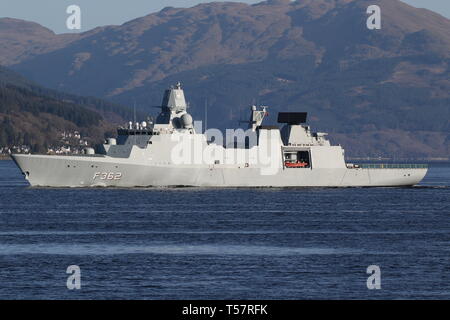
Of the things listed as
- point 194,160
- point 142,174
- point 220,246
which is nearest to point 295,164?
point 194,160

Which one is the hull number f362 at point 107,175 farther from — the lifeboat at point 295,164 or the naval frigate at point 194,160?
Answer: the lifeboat at point 295,164

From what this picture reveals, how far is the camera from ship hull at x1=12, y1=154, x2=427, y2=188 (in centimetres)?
8119

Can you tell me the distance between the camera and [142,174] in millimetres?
82688

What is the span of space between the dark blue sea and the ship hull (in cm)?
218

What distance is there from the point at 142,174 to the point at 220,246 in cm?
3682

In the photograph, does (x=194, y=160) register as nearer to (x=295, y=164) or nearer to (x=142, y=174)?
(x=142, y=174)

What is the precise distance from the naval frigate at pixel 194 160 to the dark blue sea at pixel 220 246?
8.42 ft

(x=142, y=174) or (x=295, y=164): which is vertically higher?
(x=295, y=164)

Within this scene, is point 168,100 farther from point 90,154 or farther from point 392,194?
point 392,194

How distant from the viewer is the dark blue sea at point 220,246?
3478cm

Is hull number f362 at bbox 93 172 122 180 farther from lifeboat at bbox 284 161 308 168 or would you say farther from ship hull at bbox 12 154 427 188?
lifeboat at bbox 284 161 308 168

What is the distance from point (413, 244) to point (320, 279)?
1291 centimetres

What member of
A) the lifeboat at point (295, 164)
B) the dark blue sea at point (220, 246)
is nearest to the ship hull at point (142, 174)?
the lifeboat at point (295, 164)
